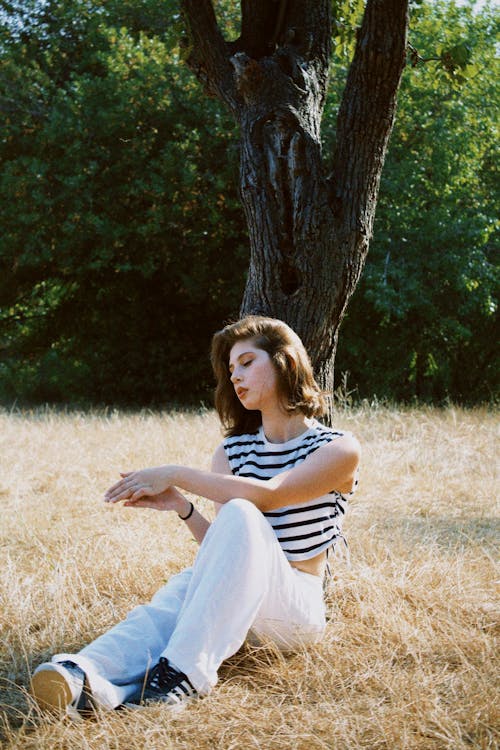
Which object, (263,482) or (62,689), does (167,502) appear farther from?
(62,689)

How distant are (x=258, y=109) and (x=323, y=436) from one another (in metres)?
1.69

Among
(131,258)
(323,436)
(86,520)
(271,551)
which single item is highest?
(131,258)

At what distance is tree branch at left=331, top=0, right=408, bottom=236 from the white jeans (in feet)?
5.74

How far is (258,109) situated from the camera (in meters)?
4.03

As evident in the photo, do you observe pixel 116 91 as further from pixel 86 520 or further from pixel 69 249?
pixel 86 520

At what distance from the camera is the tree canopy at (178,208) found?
439 inches

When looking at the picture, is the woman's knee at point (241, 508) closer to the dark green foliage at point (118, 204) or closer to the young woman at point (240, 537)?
the young woman at point (240, 537)

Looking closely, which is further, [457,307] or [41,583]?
[457,307]

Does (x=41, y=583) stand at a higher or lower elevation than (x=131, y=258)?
lower

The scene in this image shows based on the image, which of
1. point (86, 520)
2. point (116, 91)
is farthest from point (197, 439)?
point (116, 91)

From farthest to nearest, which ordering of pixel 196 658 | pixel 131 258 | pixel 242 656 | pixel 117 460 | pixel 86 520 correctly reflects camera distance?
pixel 131 258 < pixel 117 460 < pixel 86 520 < pixel 242 656 < pixel 196 658

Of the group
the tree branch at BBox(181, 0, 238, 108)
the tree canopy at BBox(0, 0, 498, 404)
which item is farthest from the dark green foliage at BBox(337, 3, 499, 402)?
the tree branch at BBox(181, 0, 238, 108)

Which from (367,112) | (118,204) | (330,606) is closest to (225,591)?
(330,606)

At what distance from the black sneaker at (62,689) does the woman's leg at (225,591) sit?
0.93 ft
